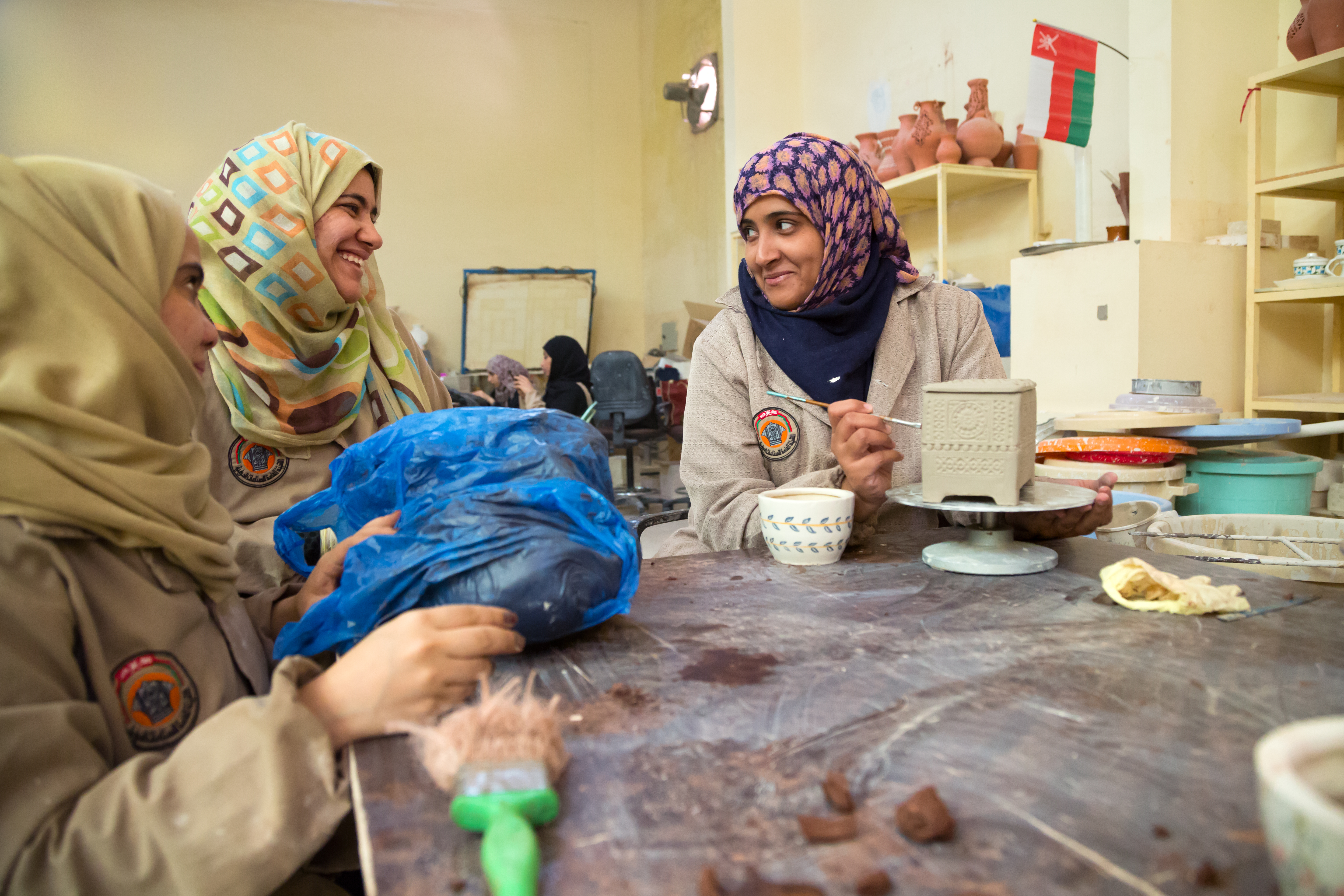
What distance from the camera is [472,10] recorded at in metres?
8.05

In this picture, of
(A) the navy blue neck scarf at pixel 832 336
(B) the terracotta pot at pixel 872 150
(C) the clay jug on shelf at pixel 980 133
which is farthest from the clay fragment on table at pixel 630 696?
(B) the terracotta pot at pixel 872 150

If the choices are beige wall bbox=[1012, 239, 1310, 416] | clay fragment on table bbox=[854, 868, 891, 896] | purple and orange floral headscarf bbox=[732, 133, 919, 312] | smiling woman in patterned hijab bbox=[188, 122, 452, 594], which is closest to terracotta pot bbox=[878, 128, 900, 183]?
beige wall bbox=[1012, 239, 1310, 416]

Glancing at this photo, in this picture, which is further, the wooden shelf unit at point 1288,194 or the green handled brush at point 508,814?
the wooden shelf unit at point 1288,194

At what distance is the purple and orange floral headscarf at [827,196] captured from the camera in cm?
180

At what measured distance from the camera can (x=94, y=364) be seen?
2.60 ft

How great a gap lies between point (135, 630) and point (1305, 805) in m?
0.91

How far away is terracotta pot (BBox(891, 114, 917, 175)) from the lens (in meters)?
4.06

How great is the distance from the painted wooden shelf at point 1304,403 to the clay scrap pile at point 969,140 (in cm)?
151

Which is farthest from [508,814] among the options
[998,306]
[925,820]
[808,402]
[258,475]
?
[998,306]

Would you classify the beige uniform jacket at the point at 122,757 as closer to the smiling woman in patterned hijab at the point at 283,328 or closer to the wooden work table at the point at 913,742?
the wooden work table at the point at 913,742

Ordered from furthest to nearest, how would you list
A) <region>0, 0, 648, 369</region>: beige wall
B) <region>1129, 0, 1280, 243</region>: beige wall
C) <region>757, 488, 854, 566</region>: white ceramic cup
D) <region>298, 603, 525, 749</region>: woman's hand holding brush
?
<region>0, 0, 648, 369</region>: beige wall < <region>1129, 0, 1280, 243</region>: beige wall < <region>757, 488, 854, 566</region>: white ceramic cup < <region>298, 603, 525, 749</region>: woman's hand holding brush

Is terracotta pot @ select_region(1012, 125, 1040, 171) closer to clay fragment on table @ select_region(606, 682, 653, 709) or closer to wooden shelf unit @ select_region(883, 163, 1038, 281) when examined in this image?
wooden shelf unit @ select_region(883, 163, 1038, 281)

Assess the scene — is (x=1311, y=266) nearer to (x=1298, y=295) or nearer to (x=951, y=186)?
(x=1298, y=295)

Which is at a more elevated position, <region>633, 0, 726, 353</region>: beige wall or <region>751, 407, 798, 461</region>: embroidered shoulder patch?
<region>633, 0, 726, 353</region>: beige wall
